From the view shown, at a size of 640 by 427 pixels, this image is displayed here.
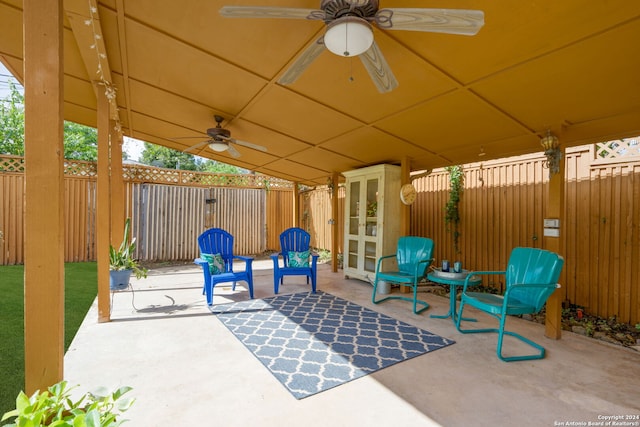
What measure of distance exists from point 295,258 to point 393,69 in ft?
10.2

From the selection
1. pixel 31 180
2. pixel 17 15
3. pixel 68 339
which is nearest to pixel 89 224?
pixel 68 339

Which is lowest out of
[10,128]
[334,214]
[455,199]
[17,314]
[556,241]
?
[17,314]

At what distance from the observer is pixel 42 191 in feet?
4.31

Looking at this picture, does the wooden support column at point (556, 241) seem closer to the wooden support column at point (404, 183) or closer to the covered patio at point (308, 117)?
the covered patio at point (308, 117)

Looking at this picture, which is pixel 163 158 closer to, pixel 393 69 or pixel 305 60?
pixel 393 69

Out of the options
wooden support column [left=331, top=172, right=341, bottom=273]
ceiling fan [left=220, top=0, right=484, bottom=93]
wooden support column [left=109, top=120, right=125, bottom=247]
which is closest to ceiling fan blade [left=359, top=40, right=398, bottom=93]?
ceiling fan [left=220, top=0, right=484, bottom=93]

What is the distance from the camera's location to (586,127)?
279 cm

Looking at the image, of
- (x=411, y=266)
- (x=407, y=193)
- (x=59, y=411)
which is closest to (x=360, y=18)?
(x=59, y=411)

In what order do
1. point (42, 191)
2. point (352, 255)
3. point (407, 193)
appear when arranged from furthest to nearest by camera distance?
point (352, 255)
point (407, 193)
point (42, 191)

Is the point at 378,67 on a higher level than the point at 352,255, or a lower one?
higher

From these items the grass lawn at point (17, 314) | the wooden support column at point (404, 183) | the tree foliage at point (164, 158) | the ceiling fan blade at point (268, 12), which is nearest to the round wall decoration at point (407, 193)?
the wooden support column at point (404, 183)

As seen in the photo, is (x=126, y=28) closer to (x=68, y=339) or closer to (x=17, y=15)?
(x=17, y=15)

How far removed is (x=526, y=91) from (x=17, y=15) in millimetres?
3895

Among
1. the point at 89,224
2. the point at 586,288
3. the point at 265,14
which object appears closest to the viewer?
the point at 265,14
